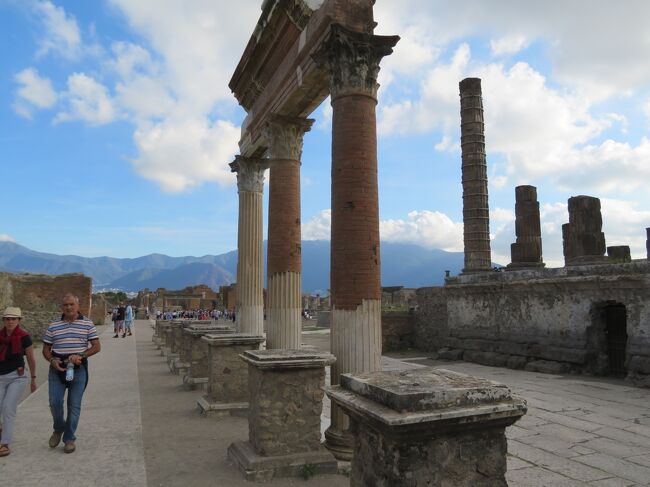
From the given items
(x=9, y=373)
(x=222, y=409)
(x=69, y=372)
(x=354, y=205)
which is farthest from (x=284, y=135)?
(x=9, y=373)

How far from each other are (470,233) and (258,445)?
1668cm

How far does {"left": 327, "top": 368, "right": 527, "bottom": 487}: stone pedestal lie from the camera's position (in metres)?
2.29

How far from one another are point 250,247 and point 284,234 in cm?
255

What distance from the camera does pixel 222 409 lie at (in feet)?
22.9

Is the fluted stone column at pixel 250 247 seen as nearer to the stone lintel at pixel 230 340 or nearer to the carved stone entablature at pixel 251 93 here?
the carved stone entablature at pixel 251 93

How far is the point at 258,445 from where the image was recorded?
15.8ft

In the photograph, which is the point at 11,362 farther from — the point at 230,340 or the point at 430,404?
the point at 430,404

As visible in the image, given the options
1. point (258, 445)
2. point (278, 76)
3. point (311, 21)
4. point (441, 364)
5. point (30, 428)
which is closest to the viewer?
point (258, 445)

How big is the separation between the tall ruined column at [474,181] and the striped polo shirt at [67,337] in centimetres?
1638

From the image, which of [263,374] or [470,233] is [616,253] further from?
[263,374]

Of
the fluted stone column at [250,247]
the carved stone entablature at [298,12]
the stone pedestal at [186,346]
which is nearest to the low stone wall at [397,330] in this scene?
the fluted stone column at [250,247]

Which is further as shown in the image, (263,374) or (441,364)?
(441,364)

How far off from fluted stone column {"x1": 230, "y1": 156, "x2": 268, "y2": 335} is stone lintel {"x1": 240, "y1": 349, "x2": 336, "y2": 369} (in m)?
5.14

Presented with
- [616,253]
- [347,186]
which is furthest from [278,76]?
[616,253]
